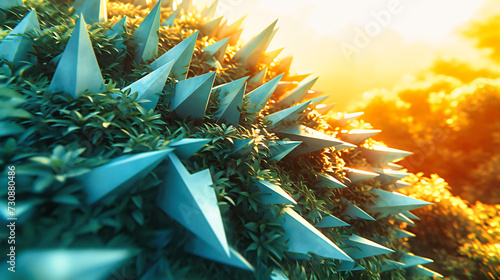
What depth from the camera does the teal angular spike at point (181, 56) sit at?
230cm

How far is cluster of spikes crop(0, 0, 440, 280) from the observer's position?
1381 millimetres

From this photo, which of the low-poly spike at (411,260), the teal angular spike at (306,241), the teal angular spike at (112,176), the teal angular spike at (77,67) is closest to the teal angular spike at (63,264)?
the teal angular spike at (112,176)

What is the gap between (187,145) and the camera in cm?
172

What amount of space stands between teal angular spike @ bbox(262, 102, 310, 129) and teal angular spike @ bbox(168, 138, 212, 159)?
107cm

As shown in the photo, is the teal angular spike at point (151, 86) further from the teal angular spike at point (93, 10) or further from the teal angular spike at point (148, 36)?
the teal angular spike at point (93, 10)

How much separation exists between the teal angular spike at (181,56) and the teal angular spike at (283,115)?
3.27ft

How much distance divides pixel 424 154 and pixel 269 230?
8.91 meters

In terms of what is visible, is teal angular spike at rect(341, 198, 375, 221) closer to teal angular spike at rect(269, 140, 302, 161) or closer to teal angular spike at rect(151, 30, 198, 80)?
teal angular spike at rect(269, 140, 302, 161)

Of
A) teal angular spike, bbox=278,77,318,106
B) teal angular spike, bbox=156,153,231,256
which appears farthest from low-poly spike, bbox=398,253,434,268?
teal angular spike, bbox=156,153,231,256

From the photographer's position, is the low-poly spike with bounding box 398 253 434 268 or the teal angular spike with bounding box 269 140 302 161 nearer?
the teal angular spike with bounding box 269 140 302 161

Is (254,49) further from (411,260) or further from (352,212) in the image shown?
(411,260)

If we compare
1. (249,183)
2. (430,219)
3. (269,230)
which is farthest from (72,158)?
(430,219)

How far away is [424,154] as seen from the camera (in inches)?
333

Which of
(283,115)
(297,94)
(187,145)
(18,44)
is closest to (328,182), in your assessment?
(283,115)
